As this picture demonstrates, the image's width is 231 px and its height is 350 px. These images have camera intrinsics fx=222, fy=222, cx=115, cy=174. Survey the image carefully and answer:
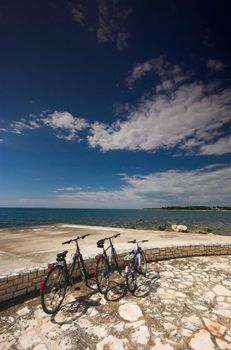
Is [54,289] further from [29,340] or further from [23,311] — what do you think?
[29,340]

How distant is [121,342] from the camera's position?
356 centimetres

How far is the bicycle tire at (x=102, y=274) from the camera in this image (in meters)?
5.24

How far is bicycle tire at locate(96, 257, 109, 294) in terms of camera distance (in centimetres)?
524

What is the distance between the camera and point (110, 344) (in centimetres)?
352

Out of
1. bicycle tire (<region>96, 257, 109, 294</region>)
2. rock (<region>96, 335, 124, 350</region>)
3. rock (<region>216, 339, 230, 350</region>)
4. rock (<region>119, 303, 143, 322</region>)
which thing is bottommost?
rock (<region>216, 339, 230, 350</region>)

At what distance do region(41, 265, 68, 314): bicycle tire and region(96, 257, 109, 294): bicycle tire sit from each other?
84cm

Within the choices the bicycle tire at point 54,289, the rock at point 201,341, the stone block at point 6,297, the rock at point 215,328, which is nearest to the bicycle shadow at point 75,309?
the bicycle tire at point 54,289

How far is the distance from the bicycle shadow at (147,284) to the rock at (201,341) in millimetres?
1644

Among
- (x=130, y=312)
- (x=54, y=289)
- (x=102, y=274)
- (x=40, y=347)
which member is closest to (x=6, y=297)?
(x=54, y=289)

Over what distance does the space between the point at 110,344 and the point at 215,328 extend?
74.6 inches

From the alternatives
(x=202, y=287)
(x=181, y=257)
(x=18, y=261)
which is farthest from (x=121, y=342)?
(x=181, y=257)

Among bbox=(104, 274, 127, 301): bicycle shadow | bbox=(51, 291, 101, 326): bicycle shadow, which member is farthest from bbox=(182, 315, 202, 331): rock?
bbox=(51, 291, 101, 326): bicycle shadow

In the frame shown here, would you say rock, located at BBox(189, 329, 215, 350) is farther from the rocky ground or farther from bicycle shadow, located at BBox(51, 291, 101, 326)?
bicycle shadow, located at BBox(51, 291, 101, 326)

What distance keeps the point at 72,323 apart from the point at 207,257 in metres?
6.62
